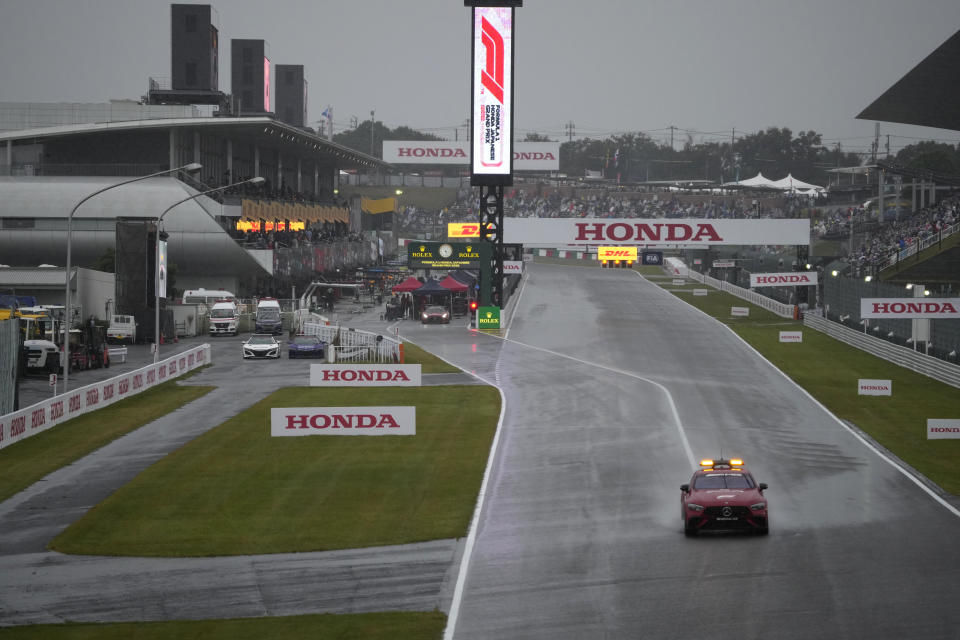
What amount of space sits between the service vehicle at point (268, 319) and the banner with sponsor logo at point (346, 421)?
33044mm

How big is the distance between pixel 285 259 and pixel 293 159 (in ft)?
107

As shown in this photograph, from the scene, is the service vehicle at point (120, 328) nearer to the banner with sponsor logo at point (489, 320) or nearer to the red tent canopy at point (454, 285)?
the banner with sponsor logo at point (489, 320)

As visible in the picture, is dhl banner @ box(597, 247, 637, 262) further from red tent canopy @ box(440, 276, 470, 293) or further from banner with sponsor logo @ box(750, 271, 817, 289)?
banner with sponsor logo @ box(750, 271, 817, 289)

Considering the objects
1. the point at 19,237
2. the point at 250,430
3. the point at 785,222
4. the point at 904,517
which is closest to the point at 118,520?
the point at 250,430

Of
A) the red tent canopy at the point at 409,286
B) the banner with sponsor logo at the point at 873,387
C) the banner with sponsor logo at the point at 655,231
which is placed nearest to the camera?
the banner with sponsor logo at the point at 873,387

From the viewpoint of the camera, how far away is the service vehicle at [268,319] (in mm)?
64562

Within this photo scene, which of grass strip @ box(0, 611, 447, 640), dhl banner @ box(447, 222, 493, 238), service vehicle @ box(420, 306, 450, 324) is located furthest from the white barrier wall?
dhl banner @ box(447, 222, 493, 238)

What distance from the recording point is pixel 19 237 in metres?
85.7

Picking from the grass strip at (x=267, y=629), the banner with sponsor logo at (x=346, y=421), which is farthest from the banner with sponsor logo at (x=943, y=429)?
the grass strip at (x=267, y=629)

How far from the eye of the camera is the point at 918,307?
145ft

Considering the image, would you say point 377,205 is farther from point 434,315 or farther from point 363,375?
point 363,375

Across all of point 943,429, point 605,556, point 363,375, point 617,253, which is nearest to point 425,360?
point 363,375

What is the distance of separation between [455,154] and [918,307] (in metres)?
104

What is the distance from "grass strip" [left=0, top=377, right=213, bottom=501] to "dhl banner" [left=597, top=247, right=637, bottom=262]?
5151 cm
